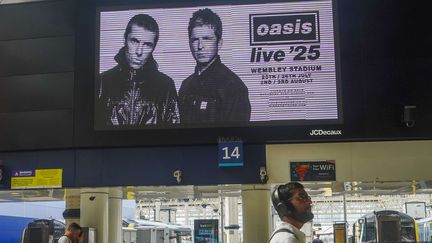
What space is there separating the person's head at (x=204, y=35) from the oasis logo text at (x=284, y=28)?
1.44 ft

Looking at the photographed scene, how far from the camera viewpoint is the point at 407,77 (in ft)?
22.6

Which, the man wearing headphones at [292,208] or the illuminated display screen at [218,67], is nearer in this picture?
the man wearing headphones at [292,208]

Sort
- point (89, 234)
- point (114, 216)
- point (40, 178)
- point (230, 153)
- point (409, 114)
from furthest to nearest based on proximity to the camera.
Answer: point (114, 216) → point (89, 234) → point (40, 178) → point (230, 153) → point (409, 114)

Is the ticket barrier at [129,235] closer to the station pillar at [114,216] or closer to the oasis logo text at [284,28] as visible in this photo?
the station pillar at [114,216]

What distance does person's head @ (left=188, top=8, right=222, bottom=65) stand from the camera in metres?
7.05

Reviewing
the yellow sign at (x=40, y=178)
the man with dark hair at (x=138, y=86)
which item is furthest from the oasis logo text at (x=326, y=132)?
the yellow sign at (x=40, y=178)

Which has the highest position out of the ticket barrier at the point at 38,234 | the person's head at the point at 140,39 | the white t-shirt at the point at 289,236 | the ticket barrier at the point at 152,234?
the person's head at the point at 140,39

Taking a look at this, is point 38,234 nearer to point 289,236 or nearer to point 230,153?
point 230,153

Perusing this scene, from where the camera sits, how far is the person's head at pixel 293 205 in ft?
10.2

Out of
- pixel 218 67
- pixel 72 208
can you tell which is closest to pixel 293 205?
pixel 218 67

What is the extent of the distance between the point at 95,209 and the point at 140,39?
10.4ft

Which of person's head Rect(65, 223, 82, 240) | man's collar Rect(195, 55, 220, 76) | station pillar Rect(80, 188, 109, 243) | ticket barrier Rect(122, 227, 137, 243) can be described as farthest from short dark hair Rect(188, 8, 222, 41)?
ticket barrier Rect(122, 227, 137, 243)

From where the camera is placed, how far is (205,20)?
7.17 metres

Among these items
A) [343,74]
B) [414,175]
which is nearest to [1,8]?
[343,74]
